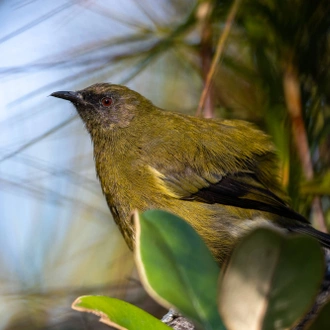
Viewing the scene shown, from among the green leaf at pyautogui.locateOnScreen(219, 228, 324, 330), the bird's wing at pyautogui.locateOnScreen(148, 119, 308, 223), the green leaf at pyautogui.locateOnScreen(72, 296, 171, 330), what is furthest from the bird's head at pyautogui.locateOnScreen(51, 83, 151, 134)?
the green leaf at pyautogui.locateOnScreen(219, 228, 324, 330)

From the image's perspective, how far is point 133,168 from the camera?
2975 millimetres

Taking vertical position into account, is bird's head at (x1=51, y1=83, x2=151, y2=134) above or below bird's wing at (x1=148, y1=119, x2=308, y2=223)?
above

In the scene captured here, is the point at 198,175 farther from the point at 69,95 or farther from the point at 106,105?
the point at 69,95

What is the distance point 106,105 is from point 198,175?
0.87m

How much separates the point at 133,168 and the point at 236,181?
558mm

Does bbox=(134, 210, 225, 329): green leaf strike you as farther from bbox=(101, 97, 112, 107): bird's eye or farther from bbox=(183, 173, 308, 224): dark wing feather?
bbox=(101, 97, 112, 107): bird's eye

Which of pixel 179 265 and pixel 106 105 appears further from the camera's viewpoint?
pixel 106 105

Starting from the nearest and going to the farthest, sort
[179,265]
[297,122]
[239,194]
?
1. [179,265]
2. [297,122]
3. [239,194]

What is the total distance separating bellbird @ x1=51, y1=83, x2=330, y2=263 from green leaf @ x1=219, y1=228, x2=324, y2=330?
5.93 feet

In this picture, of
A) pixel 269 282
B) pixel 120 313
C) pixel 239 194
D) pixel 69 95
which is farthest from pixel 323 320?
pixel 69 95

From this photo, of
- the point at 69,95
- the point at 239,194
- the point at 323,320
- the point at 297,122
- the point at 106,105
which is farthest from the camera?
the point at 106,105

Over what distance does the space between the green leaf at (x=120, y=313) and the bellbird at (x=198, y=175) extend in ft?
5.51

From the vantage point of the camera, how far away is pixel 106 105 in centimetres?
348

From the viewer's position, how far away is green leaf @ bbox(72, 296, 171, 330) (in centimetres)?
97
